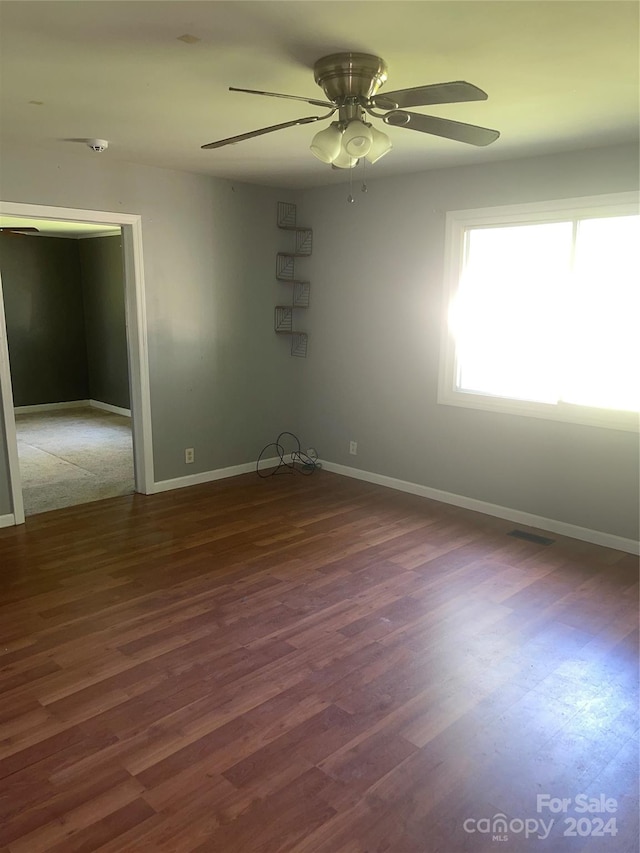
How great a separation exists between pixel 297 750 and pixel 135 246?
→ 12.0 ft

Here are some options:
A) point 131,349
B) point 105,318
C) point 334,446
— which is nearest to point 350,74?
point 131,349

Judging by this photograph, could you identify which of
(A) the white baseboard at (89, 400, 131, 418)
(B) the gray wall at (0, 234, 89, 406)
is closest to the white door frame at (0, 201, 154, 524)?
(A) the white baseboard at (89, 400, 131, 418)

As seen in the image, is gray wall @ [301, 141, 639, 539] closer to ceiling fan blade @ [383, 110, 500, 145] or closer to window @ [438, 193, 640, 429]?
window @ [438, 193, 640, 429]

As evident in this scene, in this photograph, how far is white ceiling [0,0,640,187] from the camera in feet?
6.32

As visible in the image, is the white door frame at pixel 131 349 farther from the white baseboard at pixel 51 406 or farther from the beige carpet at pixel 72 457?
the white baseboard at pixel 51 406

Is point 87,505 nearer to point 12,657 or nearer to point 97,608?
point 97,608

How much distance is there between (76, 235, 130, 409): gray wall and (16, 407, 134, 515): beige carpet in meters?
0.39

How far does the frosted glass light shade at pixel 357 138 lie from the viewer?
2232mm

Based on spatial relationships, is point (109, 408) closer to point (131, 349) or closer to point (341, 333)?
point (131, 349)

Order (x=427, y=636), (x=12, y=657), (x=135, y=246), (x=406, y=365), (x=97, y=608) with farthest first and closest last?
1. (x=406, y=365)
2. (x=135, y=246)
3. (x=97, y=608)
4. (x=427, y=636)
5. (x=12, y=657)

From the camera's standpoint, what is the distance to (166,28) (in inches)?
80.6

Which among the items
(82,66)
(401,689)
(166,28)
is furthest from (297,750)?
(82,66)

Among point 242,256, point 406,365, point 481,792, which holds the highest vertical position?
point 242,256

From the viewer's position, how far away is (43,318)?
26.6ft
